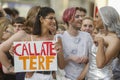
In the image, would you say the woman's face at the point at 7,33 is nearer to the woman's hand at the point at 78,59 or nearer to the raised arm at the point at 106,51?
the woman's hand at the point at 78,59

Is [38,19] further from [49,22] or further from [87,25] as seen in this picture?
[87,25]

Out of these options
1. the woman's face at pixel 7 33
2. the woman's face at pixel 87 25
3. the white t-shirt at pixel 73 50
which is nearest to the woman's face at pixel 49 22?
the white t-shirt at pixel 73 50

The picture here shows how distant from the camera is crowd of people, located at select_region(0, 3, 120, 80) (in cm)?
420

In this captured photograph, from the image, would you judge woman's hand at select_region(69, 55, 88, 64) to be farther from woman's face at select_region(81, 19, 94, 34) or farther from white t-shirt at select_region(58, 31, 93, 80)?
woman's face at select_region(81, 19, 94, 34)

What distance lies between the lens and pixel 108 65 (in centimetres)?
432

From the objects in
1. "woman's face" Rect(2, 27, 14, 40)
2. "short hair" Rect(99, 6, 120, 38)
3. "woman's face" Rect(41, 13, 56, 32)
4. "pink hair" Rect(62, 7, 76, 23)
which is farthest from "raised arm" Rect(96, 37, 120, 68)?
"woman's face" Rect(2, 27, 14, 40)

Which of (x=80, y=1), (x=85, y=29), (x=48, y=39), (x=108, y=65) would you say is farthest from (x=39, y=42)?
(x=80, y=1)

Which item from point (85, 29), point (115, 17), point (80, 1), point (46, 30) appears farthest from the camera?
point (80, 1)

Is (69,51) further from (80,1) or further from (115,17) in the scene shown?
(80,1)

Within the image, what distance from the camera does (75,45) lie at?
4699mm

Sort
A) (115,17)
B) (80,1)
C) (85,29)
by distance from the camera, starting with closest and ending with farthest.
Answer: (115,17) → (85,29) → (80,1)

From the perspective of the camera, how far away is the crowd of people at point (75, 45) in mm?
4203

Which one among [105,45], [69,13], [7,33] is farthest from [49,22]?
[7,33]

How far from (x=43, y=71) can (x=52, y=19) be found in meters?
0.58
